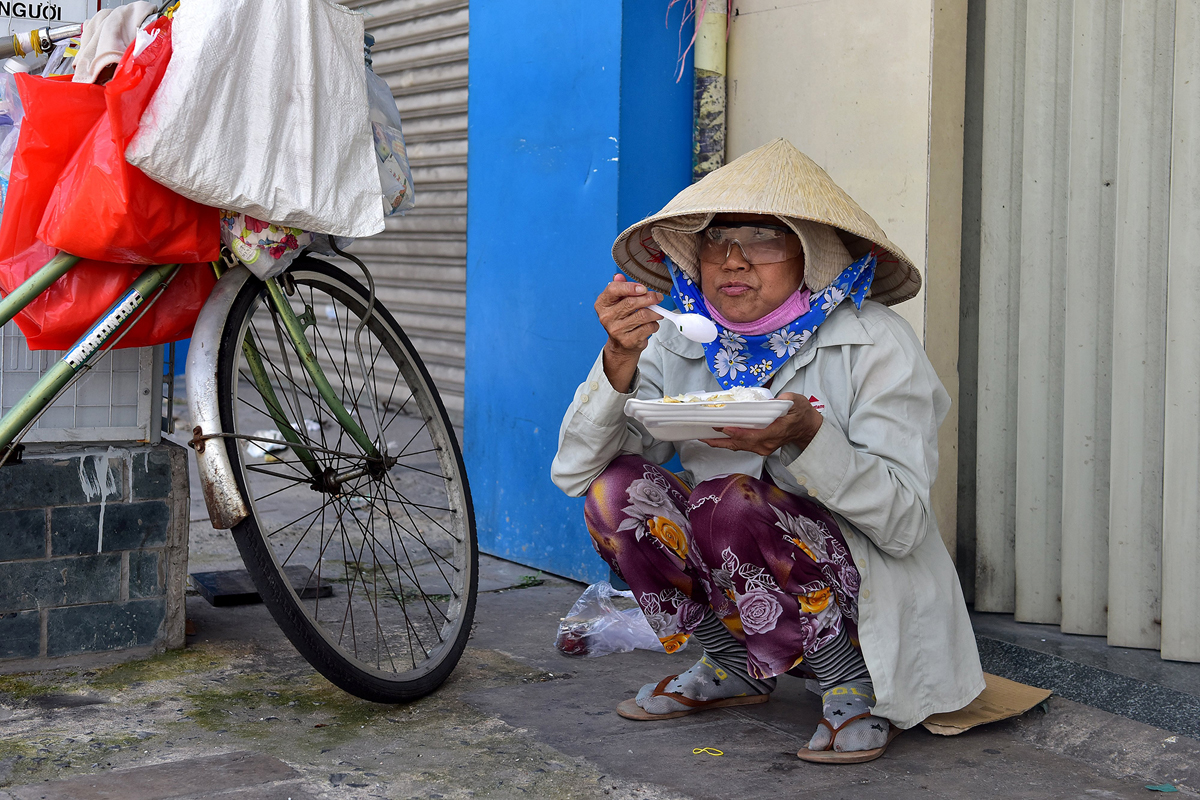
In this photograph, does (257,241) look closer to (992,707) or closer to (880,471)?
(880,471)

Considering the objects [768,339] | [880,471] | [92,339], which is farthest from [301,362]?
[880,471]

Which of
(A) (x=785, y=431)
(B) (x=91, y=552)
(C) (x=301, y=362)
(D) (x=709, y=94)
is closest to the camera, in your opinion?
(A) (x=785, y=431)

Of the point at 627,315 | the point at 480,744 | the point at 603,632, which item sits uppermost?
the point at 627,315

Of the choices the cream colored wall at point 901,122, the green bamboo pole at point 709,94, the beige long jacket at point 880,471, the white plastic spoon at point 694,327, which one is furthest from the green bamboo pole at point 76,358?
the cream colored wall at point 901,122

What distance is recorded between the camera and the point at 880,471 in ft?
7.00

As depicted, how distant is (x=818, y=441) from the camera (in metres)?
2.07

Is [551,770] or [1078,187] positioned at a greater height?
[1078,187]

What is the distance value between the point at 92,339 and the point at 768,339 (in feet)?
4.43

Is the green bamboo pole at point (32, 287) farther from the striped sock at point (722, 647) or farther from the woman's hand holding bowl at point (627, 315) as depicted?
the striped sock at point (722, 647)

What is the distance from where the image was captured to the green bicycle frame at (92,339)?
2.34m

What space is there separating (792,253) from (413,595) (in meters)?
1.65

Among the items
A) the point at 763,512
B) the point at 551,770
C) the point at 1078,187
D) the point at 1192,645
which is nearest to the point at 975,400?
the point at 1078,187

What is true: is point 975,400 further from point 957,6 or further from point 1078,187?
point 957,6

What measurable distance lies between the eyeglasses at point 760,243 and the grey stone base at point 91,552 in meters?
1.40
